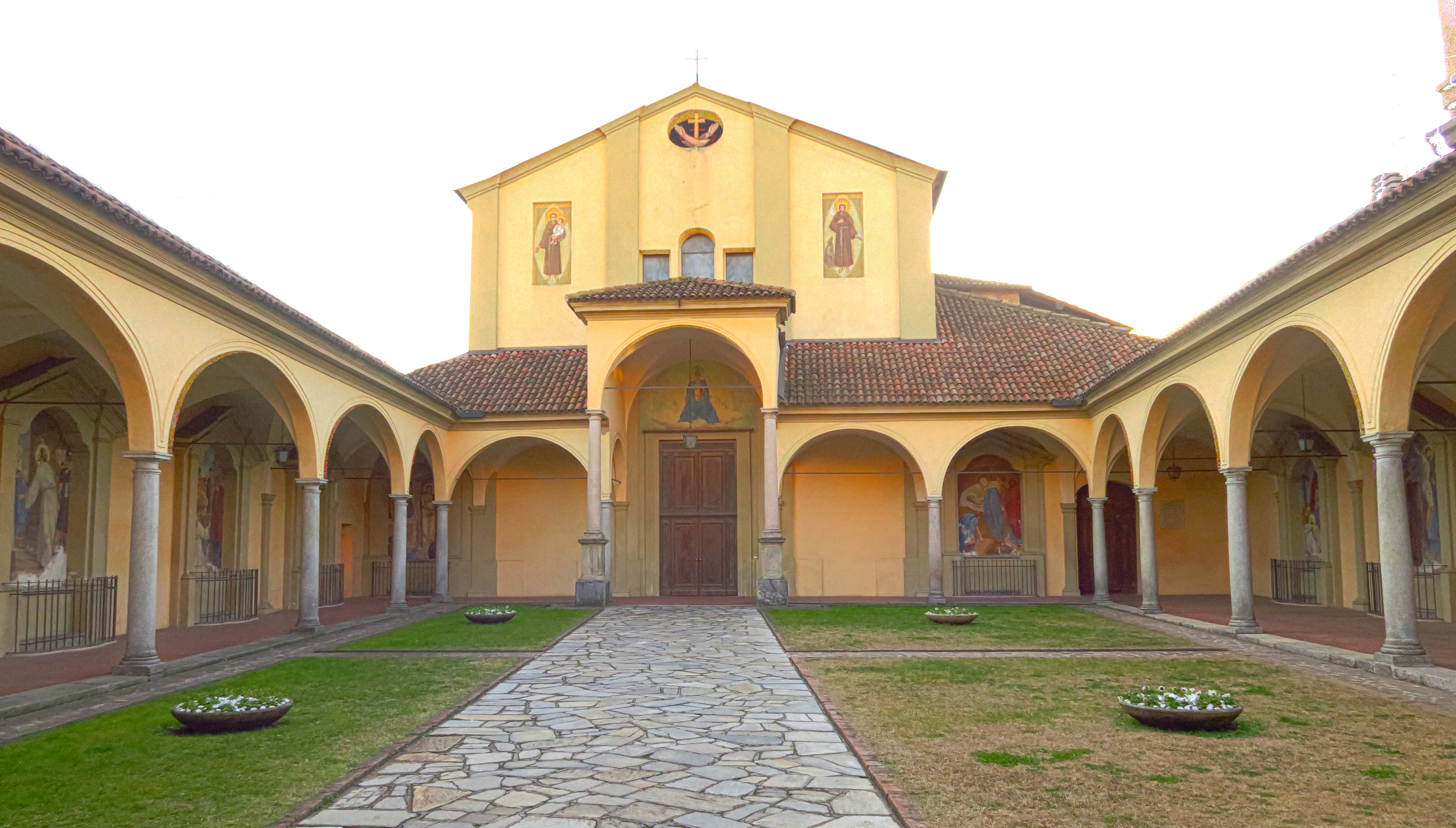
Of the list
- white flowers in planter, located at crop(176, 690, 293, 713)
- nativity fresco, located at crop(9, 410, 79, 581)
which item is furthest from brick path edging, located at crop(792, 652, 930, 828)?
nativity fresco, located at crop(9, 410, 79, 581)

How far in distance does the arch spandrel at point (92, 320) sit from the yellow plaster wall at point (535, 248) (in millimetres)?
14171

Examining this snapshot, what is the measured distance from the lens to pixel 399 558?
64.8ft

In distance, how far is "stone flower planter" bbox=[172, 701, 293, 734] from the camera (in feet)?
25.6

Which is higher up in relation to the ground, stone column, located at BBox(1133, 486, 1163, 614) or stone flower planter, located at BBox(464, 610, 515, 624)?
stone column, located at BBox(1133, 486, 1163, 614)

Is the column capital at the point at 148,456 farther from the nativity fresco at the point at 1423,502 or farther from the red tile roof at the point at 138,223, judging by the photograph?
the nativity fresco at the point at 1423,502

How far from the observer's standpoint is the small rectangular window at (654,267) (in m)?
25.0

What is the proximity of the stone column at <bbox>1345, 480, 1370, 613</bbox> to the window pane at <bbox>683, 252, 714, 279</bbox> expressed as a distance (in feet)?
46.4

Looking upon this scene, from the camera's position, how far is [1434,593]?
53.1 ft

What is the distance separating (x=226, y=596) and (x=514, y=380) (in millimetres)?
7727

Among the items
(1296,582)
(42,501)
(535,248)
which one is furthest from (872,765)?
(535,248)

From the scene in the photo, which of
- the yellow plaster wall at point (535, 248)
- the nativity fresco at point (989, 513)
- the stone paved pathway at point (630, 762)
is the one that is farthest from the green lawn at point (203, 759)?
the yellow plaster wall at point (535, 248)

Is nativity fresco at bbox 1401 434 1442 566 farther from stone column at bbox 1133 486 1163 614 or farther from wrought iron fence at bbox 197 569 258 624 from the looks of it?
wrought iron fence at bbox 197 569 258 624

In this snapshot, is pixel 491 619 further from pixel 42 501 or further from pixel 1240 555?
pixel 1240 555

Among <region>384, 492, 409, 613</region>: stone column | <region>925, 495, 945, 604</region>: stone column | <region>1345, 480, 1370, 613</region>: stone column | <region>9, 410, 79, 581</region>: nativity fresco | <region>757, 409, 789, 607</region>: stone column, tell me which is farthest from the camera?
<region>925, 495, 945, 604</region>: stone column
